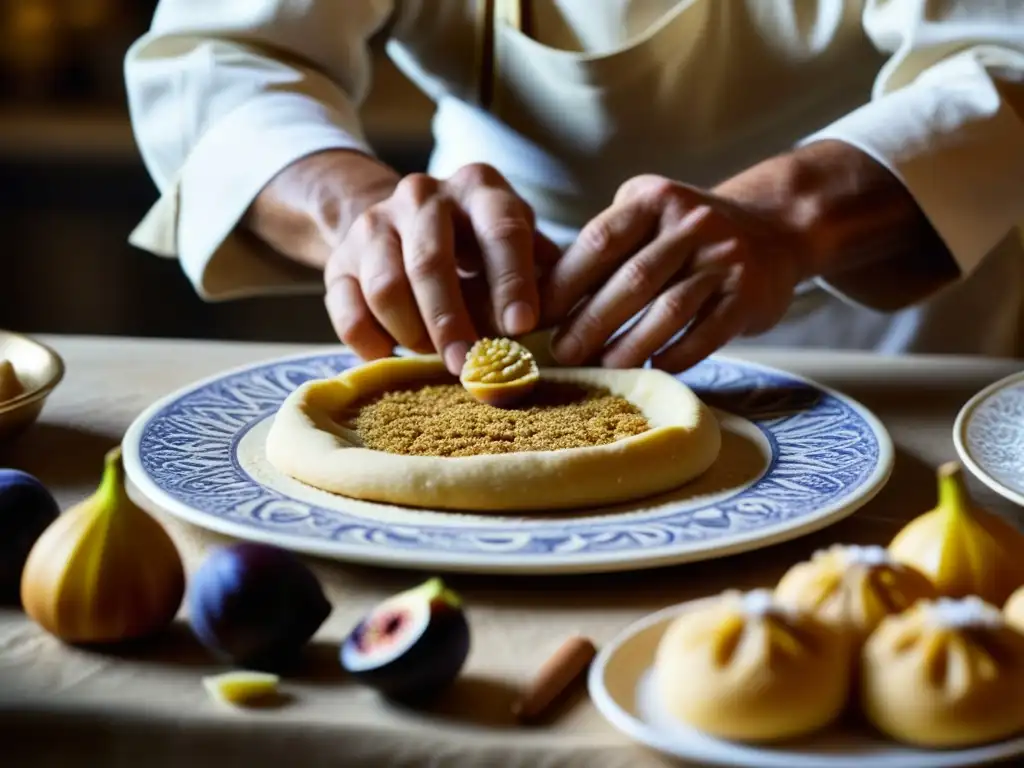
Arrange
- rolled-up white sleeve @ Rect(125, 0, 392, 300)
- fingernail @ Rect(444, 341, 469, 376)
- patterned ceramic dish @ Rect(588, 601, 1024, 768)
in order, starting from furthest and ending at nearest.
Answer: rolled-up white sleeve @ Rect(125, 0, 392, 300) < fingernail @ Rect(444, 341, 469, 376) < patterned ceramic dish @ Rect(588, 601, 1024, 768)

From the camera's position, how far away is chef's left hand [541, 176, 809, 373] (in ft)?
3.57

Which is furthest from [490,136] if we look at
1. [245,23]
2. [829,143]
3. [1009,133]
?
[1009,133]

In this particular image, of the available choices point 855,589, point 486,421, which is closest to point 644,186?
point 486,421

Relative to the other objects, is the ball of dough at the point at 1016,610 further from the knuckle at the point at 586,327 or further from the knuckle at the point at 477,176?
the knuckle at the point at 477,176

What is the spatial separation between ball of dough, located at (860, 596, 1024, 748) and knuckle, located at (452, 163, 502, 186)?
704 millimetres

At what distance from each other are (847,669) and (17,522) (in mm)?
473

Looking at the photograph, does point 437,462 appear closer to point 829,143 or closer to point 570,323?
point 570,323

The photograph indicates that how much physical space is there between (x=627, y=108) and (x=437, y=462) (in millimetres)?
730

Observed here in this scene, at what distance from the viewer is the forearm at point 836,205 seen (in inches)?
46.5

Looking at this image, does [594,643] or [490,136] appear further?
[490,136]

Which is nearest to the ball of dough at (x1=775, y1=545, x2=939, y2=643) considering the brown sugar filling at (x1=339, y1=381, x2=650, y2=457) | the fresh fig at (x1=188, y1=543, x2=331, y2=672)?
the fresh fig at (x1=188, y1=543, x2=331, y2=672)

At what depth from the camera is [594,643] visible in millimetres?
668

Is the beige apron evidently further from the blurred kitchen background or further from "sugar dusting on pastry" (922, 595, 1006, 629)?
the blurred kitchen background

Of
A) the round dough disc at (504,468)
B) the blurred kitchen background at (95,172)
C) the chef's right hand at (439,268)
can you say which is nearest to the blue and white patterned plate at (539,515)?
the round dough disc at (504,468)
